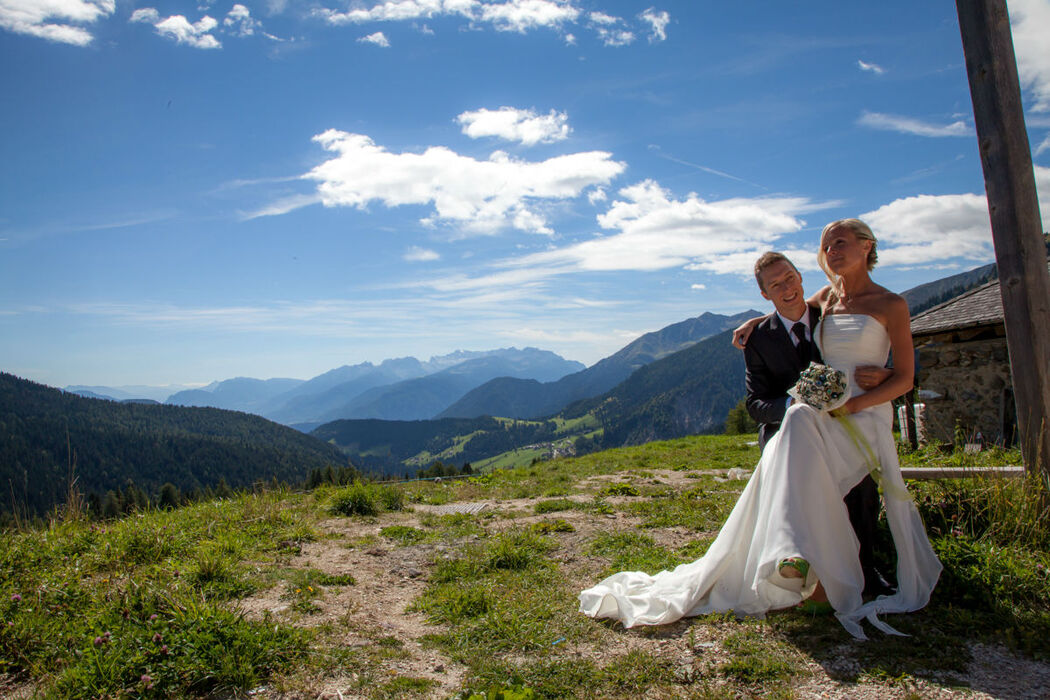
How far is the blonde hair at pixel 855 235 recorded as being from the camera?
4.69 meters

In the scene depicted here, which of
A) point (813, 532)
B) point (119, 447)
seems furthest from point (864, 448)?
point (119, 447)

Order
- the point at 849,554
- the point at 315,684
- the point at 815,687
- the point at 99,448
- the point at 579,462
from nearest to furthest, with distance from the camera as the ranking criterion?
the point at 815,687 → the point at 315,684 → the point at 849,554 → the point at 579,462 → the point at 99,448

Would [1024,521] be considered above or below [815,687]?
above

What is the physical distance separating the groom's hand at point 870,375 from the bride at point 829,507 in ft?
0.13

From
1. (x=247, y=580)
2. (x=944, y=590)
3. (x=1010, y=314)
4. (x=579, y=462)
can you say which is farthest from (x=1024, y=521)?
(x=579, y=462)

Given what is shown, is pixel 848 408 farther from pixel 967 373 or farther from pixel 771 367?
pixel 967 373

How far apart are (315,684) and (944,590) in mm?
4778

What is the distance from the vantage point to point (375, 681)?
12.8ft

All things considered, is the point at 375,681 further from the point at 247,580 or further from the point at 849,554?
the point at 849,554

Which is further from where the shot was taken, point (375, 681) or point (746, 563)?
point (746, 563)

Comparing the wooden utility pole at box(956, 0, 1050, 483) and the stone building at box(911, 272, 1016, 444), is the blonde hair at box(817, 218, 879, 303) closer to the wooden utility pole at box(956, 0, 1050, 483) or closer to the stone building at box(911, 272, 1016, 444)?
the wooden utility pole at box(956, 0, 1050, 483)

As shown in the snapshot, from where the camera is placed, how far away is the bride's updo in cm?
469

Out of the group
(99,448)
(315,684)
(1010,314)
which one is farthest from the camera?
(99,448)

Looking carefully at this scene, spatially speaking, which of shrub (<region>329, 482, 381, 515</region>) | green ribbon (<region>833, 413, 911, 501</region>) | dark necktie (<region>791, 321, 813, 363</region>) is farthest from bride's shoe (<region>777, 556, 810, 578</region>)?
shrub (<region>329, 482, 381, 515</region>)
